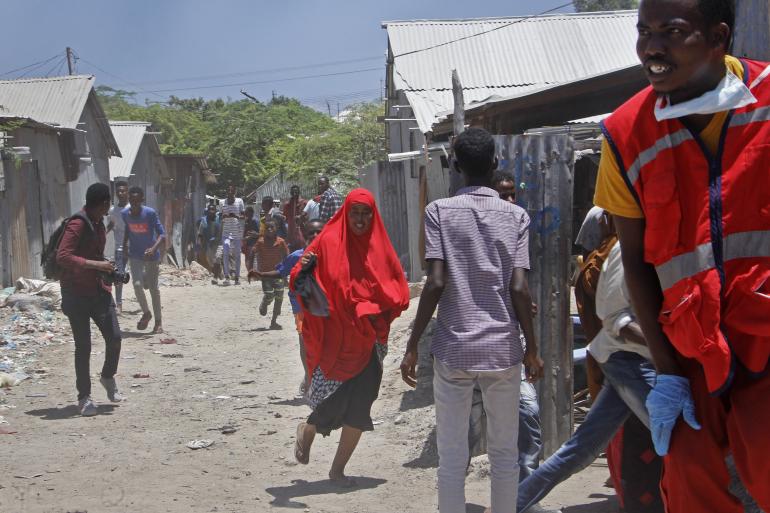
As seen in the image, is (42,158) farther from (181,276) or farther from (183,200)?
(183,200)

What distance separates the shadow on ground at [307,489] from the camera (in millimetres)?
5844

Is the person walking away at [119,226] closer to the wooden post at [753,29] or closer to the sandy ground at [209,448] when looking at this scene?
the sandy ground at [209,448]

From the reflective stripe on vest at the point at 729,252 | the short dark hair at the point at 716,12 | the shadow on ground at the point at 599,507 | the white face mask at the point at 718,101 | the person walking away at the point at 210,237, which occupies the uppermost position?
the short dark hair at the point at 716,12

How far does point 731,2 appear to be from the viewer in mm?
2455

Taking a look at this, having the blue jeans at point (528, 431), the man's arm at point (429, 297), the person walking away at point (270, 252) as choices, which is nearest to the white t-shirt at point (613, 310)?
the man's arm at point (429, 297)

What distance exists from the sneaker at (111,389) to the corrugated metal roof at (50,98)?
14.9 m

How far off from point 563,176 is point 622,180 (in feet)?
10.9

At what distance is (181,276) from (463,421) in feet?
67.0

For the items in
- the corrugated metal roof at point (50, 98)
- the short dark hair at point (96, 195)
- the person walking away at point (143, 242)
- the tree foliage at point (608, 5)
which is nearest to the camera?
the short dark hair at point (96, 195)

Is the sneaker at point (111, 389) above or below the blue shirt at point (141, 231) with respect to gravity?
below

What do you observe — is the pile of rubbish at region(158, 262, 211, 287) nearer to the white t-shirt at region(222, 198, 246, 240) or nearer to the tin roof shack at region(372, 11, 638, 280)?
the white t-shirt at region(222, 198, 246, 240)

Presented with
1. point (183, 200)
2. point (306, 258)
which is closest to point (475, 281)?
point (306, 258)

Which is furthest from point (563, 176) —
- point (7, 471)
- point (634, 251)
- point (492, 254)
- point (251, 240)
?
point (251, 240)

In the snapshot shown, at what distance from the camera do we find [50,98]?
23484mm
